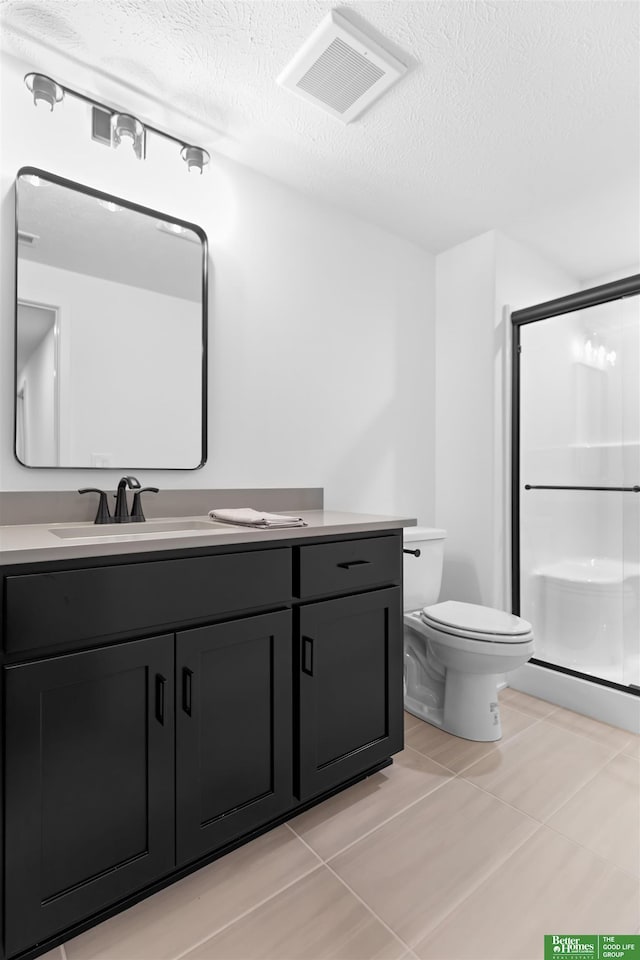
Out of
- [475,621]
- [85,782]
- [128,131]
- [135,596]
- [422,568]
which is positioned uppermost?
[128,131]

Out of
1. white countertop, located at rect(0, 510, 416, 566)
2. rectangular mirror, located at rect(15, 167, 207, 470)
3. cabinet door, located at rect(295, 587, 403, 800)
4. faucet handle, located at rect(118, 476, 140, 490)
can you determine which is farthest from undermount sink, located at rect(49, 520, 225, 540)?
cabinet door, located at rect(295, 587, 403, 800)

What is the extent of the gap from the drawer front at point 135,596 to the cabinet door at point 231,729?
0.22 ft

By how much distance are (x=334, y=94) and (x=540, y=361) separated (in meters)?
1.58

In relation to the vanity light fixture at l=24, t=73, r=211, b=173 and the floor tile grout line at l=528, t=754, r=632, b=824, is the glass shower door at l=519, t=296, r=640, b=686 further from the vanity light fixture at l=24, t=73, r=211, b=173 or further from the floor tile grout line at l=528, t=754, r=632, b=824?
the vanity light fixture at l=24, t=73, r=211, b=173

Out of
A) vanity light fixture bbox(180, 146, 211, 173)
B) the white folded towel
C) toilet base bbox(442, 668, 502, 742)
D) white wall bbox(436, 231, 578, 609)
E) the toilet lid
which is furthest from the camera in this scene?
white wall bbox(436, 231, 578, 609)

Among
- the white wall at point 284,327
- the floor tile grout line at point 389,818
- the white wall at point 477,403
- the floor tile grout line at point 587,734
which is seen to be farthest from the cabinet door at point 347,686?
the white wall at point 477,403

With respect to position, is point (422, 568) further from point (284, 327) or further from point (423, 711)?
point (284, 327)

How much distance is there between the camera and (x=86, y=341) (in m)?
1.70

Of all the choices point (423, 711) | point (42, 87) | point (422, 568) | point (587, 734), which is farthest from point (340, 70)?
point (587, 734)

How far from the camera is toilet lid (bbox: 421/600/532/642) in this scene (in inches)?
76.1

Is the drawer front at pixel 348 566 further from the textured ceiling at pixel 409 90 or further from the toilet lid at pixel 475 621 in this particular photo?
the textured ceiling at pixel 409 90

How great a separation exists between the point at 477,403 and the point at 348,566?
4.85 ft

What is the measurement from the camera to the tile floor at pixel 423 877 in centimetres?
116

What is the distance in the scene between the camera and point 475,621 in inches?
80.8
